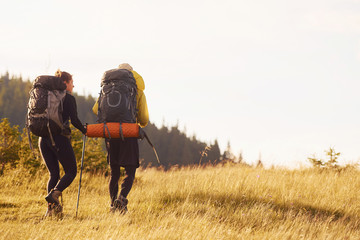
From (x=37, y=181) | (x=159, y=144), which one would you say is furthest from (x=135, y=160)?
(x=159, y=144)

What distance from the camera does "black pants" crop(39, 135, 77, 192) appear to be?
5013 mm

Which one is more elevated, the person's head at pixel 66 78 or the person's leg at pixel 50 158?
the person's head at pixel 66 78

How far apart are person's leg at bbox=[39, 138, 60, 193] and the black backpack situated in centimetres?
19

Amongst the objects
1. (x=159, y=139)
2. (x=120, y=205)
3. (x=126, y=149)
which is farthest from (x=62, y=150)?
(x=159, y=139)

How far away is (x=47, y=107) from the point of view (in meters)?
4.82

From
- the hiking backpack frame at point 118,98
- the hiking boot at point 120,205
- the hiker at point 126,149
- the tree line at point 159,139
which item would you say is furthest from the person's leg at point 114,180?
the tree line at point 159,139

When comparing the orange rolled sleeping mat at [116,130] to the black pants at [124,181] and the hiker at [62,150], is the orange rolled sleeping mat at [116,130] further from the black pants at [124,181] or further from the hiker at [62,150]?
the black pants at [124,181]

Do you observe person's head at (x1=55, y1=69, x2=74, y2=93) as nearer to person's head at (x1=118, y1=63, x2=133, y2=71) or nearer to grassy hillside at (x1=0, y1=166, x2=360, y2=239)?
person's head at (x1=118, y1=63, x2=133, y2=71)

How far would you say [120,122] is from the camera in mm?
4984

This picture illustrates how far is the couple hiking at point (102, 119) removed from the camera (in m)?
4.91

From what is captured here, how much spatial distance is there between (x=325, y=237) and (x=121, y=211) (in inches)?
115

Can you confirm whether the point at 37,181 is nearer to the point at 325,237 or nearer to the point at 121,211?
the point at 121,211

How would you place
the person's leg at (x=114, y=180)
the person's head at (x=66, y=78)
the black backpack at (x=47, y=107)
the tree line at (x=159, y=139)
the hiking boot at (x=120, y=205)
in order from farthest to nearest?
the tree line at (x=159, y=139) → the person's leg at (x=114, y=180) → the hiking boot at (x=120, y=205) → the person's head at (x=66, y=78) → the black backpack at (x=47, y=107)

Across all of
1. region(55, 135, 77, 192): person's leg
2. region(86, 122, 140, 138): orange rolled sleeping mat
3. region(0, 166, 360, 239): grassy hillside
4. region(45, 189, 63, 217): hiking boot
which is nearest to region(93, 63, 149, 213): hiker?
region(86, 122, 140, 138): orange rolled sleeping mat
